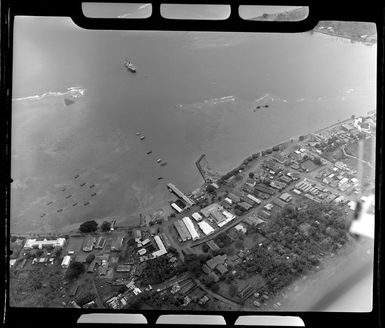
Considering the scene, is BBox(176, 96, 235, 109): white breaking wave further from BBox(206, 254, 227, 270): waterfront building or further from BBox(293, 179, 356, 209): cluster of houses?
BBox(206, 254, 227, 270): waterfront building

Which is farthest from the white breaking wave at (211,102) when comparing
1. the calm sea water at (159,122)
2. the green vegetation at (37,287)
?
the green vegetation at (37,287)

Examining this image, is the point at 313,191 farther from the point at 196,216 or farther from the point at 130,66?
the point at 130,66

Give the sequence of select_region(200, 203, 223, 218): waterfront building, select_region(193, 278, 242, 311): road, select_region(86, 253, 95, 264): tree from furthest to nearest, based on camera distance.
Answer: select_region(200, 203, 223, 218): waterfront building, select_region(86, 253, 95, 264): tree, select_region(193, 278, 242, 311): road

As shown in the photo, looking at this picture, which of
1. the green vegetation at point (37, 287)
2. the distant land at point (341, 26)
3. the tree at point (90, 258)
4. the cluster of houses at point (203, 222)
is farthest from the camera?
the cluster of houses at point (203, 222)

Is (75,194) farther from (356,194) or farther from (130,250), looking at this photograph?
(356,194)

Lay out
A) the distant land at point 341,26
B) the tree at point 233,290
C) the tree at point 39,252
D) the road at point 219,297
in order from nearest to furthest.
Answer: the distant land at point 341,26, the road at point 219,297, the tree at point 233,290, the tree at point 39,252

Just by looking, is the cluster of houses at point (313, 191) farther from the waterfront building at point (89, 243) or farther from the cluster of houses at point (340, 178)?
the waterfront building at point (89, 243)

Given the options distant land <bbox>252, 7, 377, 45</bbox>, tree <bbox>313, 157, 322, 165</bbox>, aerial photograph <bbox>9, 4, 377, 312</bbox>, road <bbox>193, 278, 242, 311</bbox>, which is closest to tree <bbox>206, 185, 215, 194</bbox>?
aerial photograph <bbox>9, 4, 377, 312</bbox>

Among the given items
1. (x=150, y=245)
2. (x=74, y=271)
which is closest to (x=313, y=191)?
(x=150, y=245)
